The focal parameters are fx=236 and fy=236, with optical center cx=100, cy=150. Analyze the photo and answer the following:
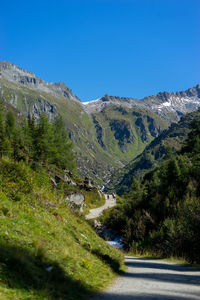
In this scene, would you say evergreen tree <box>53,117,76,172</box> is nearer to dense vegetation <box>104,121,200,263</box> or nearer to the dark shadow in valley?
dense vegetation <box>104,121,200,263</box>

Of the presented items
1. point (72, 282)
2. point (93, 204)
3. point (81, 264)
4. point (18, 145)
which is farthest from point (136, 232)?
point (18, 145)

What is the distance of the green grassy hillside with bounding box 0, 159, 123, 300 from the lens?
5016 mm

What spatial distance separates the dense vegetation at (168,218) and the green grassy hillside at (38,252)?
4918 millimetres

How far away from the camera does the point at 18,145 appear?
5641 cm

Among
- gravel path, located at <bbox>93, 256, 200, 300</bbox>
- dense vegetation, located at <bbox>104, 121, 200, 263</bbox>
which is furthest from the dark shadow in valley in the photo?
dense vegetation, located at <bbox>104, 121, 200, 263</bbox>

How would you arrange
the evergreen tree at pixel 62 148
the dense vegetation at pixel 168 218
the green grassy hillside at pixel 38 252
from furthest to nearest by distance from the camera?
the evergreen tree at pixel 62 148 < the dense vegetation at pixel 168 218 < the green grassy hillside at pixel 38 252

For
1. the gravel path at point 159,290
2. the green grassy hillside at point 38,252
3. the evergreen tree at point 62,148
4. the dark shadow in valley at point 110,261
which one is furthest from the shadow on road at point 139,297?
the evergreen tree at point 62,148

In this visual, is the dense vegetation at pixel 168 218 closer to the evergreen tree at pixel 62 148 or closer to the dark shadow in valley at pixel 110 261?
the dark shadow in valley at pixel 110 261

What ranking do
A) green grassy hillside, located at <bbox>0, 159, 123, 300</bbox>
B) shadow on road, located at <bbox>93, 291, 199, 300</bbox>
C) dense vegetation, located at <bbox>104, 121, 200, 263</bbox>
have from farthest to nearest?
dense vegetation, located at <bbox>104, 121, 200, 263</bbox> → shadow on road, located at <bbox>93, 291, 199, 300</bbox> → green grassy hillside, located at <bbox>0, 159, 123, 300</bbox>

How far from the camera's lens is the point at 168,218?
17.5 m

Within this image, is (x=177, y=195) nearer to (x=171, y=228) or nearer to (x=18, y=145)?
(x=171, y=228)

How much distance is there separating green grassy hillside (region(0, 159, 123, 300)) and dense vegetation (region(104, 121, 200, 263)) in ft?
16.1

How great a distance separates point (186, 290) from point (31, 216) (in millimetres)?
5481

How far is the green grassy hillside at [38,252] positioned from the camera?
5.02 m
